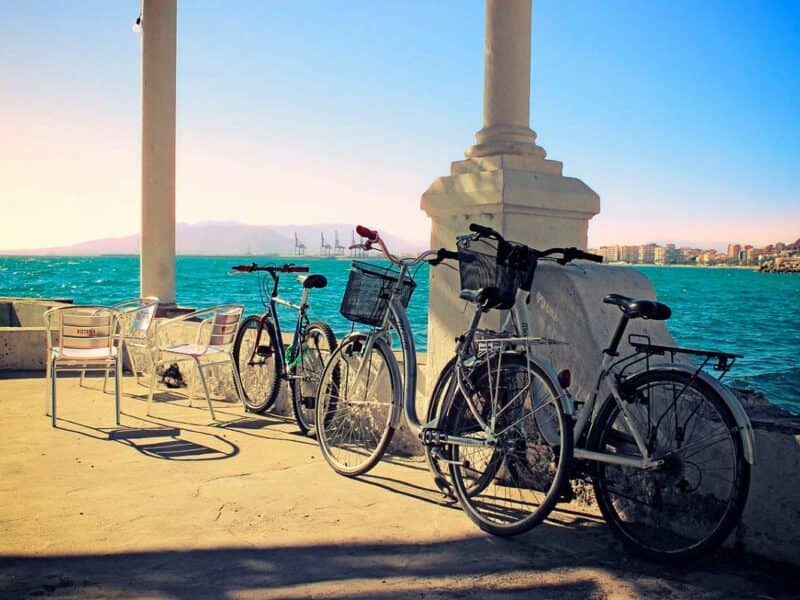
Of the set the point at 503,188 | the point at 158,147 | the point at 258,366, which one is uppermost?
the point at 158,147

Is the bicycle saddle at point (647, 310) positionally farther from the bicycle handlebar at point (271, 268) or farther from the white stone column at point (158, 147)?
the white stone column at point (158, 147)

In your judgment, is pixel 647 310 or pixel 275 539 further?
pixel 275 539

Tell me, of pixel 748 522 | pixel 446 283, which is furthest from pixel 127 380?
pixel 748 522

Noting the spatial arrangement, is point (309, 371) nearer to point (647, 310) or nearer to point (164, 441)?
point (164, 441)

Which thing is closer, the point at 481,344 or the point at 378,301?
the point at 481,344

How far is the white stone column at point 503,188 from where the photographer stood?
4402mm

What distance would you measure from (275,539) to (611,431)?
153 centimetres

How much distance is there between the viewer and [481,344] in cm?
370

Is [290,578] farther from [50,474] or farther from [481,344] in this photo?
[50,474]

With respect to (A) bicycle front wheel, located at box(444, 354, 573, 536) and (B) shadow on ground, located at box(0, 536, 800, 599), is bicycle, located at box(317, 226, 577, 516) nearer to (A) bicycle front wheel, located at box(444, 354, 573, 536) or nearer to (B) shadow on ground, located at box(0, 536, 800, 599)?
(A) bicycle front wheel, located at box(444, 354, 573, 536)

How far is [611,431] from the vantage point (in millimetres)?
3258

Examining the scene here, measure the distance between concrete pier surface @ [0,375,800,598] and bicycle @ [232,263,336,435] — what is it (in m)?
0.61

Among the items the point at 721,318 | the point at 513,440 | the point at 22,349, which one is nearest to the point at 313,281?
the point at 513,440

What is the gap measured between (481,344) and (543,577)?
44.7 inches
